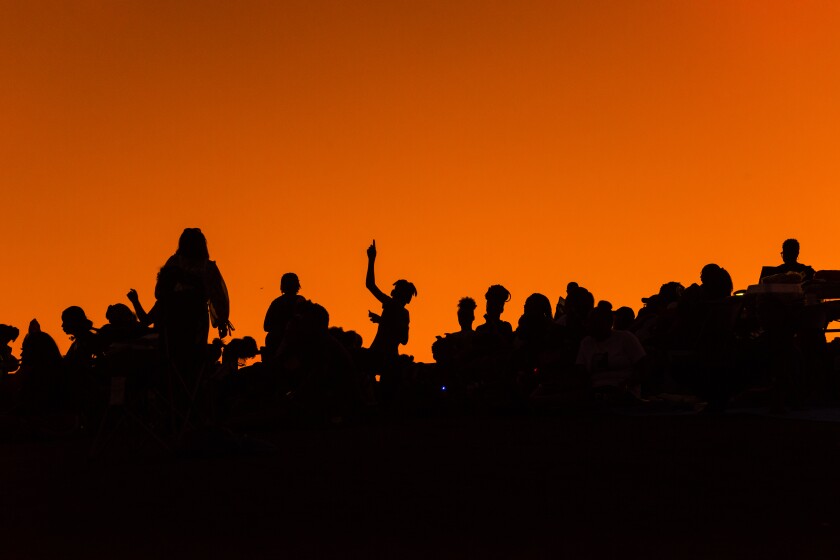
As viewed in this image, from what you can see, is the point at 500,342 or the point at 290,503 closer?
the point at 290,503

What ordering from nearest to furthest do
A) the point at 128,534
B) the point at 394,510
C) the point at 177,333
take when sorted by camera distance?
the point at 128,534 < the point at 394,510 < the point at 177,333

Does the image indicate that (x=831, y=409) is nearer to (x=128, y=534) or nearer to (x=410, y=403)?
(x=410, y=403)

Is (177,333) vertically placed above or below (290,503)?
above

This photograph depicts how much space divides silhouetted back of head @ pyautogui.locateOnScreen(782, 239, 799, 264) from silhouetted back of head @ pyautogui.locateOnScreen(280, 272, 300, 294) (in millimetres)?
5240

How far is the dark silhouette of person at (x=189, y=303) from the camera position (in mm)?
11398

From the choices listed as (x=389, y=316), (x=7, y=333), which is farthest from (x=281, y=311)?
(x=7, y=333)

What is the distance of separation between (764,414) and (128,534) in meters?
9.46

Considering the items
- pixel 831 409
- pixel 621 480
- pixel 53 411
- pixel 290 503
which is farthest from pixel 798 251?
pixel 290 503

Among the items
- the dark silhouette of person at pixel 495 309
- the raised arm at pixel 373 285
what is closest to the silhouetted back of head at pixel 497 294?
the dark silhouette of person at pixel 495 309

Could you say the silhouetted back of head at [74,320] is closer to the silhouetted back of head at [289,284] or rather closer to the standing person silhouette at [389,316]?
the silhouetted back of head at [289,284]

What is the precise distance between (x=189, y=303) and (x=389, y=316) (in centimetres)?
636

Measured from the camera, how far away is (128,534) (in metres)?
6.48

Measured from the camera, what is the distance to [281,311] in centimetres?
1725

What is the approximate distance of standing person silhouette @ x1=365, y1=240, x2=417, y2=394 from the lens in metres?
17.7
